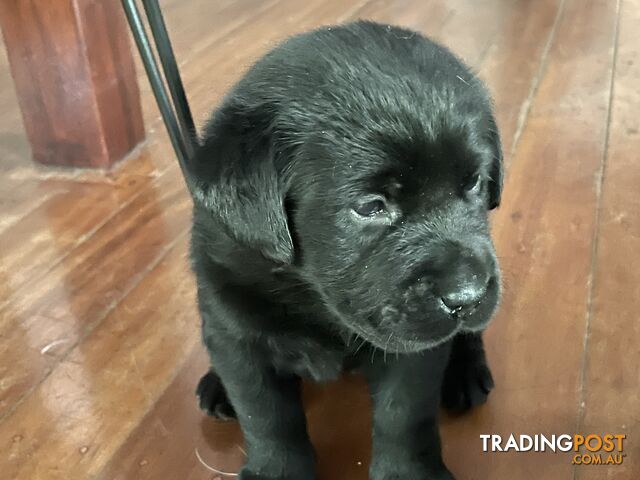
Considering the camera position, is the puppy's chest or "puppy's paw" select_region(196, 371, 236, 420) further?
"puppy's paw" select_region(196, 371, 236, 420)

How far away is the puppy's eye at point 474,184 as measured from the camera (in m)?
0.97

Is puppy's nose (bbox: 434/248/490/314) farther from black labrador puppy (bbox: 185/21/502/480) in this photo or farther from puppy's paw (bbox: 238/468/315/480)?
puppy's paw (bbox: 238/468/315/480)

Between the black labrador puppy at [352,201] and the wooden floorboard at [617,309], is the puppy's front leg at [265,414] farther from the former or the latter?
the wooden floorboard at [617,309]

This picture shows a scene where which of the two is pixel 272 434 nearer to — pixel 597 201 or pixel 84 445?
pixel 84 445

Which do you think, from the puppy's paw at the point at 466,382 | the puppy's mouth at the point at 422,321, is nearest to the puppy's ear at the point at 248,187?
the puppy's mouth at the point at 422,321

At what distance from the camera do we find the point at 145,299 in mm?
1606

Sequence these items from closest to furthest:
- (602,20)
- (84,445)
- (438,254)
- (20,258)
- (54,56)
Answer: (438,254) → (84,445) → (20,258) → (54,56) → (602,20)

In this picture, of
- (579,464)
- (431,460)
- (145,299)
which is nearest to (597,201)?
(579,464)

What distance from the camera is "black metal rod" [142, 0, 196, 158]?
3.96 ft

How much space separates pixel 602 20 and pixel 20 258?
244 cm

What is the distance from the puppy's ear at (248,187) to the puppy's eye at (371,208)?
97 millimetres

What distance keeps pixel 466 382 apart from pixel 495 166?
1.39 feet

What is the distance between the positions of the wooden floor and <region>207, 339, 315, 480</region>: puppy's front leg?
0.09 m

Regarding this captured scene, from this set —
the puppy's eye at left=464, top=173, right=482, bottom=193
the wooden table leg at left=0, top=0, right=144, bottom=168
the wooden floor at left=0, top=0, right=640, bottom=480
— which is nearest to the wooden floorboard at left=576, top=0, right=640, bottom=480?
the wooden floor at left=0, top=0, right=640, bottom=480
